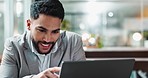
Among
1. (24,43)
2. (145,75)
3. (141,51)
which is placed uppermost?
(24,43)

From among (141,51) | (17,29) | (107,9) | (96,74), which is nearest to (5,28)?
(17,29)

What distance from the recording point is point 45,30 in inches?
55.1

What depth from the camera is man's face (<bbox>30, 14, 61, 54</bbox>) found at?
4.57 ft

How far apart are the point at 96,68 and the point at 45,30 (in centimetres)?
39

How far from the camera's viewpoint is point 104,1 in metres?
Result: 5.27

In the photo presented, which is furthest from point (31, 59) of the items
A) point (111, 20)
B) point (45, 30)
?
point (111, 20)

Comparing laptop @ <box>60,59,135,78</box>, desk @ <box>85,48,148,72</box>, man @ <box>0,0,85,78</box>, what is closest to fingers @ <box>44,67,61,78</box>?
man @ <box>0,0,85,78</box>

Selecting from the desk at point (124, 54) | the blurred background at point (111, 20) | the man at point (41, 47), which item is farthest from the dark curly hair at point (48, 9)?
the blurred background at point (111, 20)

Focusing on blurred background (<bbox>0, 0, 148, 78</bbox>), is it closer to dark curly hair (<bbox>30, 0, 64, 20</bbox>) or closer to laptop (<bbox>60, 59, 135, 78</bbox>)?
dark curly hair (<bbox>30, 0, 64, 20</bbox>)

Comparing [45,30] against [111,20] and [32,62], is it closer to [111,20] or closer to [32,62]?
[32,62]

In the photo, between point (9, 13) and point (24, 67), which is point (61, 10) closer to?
point (24, 67)

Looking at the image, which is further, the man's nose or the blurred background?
the blurred background

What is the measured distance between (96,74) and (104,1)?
4225mm

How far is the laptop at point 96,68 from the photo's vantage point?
111 centimetres
